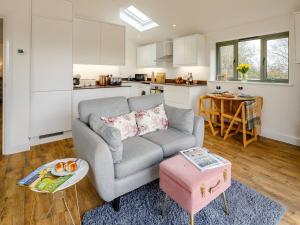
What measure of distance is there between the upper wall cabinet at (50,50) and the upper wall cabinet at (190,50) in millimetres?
2664

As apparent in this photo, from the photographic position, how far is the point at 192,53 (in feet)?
16.0

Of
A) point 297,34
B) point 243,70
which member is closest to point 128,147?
point 297,34

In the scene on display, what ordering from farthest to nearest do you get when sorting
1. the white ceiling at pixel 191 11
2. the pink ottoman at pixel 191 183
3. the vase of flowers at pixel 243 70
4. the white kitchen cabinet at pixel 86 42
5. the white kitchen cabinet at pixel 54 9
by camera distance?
the white kitchen cabinet at pixel 86 42 < the vase of flowers at pixel 243 70 < the white ceiling at pixel 191 11 < the white kitchen cabinet at pixel 54 9 < the pink ottoman at pixel 191 183

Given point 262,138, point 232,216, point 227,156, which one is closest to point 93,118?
point 232,216

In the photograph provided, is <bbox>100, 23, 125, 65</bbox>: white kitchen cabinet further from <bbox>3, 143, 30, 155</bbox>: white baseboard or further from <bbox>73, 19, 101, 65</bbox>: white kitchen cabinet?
<bbox>3, 143, 30, 155</bbox>: white baseboard

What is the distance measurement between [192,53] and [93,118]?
3.42m

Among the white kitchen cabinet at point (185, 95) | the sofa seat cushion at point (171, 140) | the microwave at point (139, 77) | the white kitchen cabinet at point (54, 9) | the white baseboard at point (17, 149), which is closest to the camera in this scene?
the sofa seat cushion at point (171, 140)

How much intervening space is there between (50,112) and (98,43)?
206 centimetres

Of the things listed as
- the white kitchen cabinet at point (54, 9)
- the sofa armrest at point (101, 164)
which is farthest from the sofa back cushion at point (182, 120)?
the white kitchen cabinet at point (54, 9)

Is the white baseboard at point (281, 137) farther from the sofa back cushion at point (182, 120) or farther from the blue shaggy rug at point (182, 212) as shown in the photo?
the sofa back cushion at point (182, 120)

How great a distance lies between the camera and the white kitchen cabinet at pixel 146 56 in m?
5.93

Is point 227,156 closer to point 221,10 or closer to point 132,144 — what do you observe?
point 132,144

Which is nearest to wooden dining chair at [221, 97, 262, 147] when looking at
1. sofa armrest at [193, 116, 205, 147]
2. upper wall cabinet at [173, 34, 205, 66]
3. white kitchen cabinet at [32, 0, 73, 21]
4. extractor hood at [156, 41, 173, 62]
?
sofa armrest at [193, 116, 205, 147]

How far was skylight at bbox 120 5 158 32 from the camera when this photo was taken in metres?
5.31
